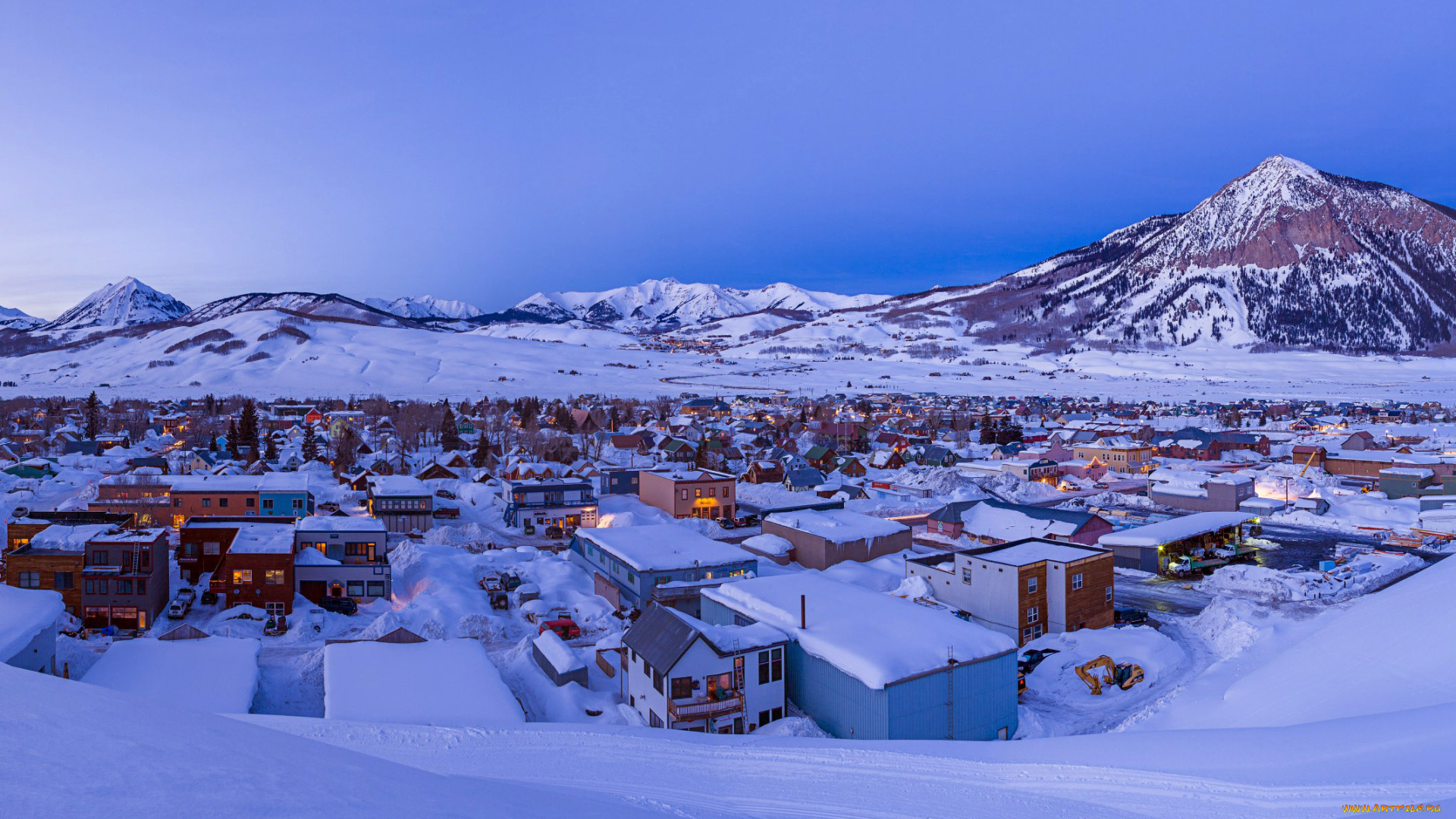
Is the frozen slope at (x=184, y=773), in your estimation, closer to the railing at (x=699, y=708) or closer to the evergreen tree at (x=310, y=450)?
the railing at (x=699, y=708)

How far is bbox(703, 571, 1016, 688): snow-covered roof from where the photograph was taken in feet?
29.1

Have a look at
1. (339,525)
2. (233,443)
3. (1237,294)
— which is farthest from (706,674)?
(1237,294)

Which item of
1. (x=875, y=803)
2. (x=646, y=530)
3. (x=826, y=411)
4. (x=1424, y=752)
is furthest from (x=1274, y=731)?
(x=826, y=411)

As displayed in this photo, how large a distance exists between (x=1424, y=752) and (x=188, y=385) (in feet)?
304

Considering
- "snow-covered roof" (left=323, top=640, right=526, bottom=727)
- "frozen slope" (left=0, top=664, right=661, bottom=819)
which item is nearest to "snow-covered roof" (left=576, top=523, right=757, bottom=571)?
"snow-covered roof" (left=323, top=640, right=526, bottom=727)

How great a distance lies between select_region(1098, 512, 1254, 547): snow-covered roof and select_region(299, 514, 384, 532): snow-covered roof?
15.7 m

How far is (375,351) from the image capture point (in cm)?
9919

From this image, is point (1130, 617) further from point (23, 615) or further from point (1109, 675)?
point (23, 615)

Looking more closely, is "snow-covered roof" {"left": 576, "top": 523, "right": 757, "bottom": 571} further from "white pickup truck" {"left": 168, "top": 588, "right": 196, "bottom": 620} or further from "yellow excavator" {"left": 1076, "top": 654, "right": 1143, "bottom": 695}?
"white pickup truck" {"left": 168, "top": 588, "right": 196, "bottom": 620}

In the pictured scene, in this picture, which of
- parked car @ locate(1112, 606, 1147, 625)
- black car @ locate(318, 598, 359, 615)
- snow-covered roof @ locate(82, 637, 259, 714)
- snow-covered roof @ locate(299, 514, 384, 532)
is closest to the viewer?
snow-covered roof @ locate(82, 637, 259, 714)

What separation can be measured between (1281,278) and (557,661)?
14382cm

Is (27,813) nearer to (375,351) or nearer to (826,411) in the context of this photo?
(826,411)

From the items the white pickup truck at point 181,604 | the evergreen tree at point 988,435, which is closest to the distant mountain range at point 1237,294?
the evergreen tree at point 988,435

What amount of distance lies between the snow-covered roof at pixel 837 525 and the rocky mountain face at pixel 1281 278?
109525 millimetres
